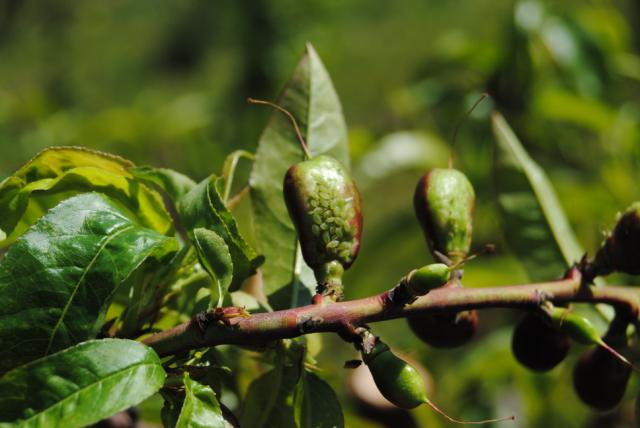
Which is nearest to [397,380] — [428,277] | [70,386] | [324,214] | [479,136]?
[428,277]

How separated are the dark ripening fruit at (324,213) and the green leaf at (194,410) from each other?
0.61 feet

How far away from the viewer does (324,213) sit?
894 millimetres

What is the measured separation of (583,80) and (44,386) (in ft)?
7.19

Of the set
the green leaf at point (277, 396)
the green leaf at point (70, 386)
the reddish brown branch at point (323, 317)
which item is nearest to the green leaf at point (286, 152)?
the green leaf at point (277, 396)

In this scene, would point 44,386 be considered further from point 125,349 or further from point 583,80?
point 583,80

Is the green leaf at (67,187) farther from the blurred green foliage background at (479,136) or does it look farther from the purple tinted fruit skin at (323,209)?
the blurred green foliage background at (479,136)

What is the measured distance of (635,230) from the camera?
3.06ft

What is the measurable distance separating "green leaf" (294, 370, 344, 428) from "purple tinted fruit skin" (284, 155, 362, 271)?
0.14 metres

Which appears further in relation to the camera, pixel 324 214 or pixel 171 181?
pixel 171 181

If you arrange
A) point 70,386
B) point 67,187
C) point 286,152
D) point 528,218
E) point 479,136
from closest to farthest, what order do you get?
point 70,386 < point 67,187 < point 286,152 < point 528,218 < point 479,136

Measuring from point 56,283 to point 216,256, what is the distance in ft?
0.54

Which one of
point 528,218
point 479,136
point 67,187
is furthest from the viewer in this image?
point 479,136

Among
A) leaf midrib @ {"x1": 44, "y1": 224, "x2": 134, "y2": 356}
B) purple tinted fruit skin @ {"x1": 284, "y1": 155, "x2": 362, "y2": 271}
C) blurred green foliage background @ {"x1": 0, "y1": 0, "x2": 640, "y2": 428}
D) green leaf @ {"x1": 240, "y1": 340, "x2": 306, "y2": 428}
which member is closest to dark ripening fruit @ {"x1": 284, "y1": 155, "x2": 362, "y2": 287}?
purple tinted fruit skin @ {"x1": 284, "y1": 155, "x2": 362, "y2": 271}

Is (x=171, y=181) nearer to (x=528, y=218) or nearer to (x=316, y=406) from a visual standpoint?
(x=316, y=406)
